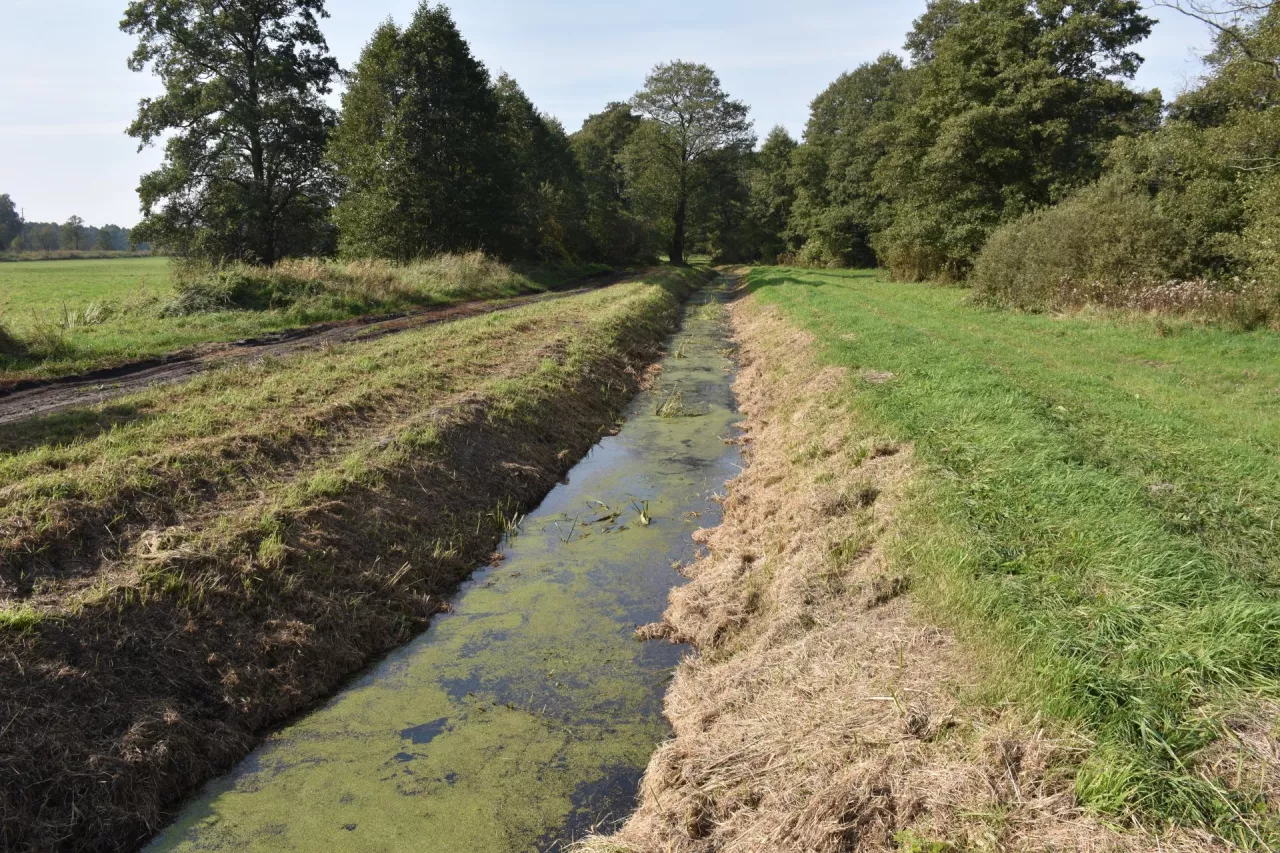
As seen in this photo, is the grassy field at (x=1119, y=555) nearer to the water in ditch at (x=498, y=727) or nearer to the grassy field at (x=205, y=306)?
the water in ditch at (x=498, y=727)

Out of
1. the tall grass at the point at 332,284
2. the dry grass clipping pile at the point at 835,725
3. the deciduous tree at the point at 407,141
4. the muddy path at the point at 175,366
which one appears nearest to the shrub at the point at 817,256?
the deciduous tree at the point at 407,141

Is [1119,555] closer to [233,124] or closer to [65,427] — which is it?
[65,427]

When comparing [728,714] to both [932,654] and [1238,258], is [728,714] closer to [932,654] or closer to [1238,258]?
[932,654]

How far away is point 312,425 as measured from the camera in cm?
938

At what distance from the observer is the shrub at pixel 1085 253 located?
1892 centimetres

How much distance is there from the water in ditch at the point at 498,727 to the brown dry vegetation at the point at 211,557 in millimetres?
386

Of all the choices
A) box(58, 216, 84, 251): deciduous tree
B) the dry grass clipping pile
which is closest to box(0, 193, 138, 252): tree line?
box(58, 216, 84, 251): deciduous tree

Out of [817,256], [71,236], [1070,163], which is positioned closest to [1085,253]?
[1070,163]

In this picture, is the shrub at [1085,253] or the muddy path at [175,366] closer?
the muddy path at [175,366]

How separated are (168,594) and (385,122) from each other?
29.9 meters

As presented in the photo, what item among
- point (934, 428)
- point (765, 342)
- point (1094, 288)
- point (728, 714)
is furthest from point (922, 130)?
point (728, 714)

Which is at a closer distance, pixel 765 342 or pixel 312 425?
pixel 312 425

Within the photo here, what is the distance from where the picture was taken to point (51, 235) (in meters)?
103

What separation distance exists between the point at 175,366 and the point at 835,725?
43.3ft
